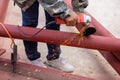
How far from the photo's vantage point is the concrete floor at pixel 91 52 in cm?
205

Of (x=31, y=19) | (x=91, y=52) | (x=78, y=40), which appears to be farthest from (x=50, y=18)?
(x=91, y=52)

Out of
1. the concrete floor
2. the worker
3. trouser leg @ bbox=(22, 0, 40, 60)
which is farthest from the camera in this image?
the concrete floor

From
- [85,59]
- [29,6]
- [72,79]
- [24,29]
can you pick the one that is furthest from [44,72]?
[85,59]

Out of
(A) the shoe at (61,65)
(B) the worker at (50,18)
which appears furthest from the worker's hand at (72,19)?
(A) the shoe at (61,65)

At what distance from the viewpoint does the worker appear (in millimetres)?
1442

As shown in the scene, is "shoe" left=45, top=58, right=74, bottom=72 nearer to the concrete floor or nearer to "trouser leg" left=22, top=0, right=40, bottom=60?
the concrete floor

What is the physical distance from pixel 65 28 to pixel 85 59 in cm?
51

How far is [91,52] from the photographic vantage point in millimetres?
2275

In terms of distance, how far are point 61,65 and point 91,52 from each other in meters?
0.35

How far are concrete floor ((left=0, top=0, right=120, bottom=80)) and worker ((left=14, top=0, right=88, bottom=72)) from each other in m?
0.13

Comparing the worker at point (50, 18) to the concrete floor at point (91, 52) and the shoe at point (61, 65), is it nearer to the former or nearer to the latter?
the shoe at point (61, 65)

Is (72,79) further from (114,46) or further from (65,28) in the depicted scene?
(65,28)

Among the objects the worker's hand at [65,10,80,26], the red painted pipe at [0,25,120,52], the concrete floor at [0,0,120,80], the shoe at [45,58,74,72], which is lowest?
the concrete floor at [0,0,120,80]

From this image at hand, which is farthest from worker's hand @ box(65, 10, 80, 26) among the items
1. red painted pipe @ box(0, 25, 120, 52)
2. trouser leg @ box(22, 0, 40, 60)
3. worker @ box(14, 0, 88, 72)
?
trouser leg @ box(22, 0, 40, 60)
